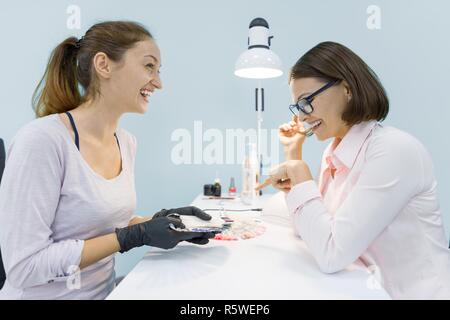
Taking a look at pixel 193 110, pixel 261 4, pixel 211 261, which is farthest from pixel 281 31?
pixel 211 261

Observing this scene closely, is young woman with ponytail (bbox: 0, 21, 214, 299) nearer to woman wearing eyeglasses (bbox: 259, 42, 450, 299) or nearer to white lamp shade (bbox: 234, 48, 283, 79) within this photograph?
woman wearing eyeglasses (bbox: 259, 42, 450, 299)

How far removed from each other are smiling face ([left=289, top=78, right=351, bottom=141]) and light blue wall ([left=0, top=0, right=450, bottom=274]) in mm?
1136

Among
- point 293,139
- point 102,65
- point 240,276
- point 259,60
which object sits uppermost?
point 259,60

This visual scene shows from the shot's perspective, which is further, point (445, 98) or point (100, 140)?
point (445, 98)

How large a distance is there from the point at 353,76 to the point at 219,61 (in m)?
1.33

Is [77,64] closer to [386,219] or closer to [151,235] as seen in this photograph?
[151,235]

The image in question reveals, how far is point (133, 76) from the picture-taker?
936mm

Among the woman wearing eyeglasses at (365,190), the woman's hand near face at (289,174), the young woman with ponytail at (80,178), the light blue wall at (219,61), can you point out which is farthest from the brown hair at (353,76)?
the light blue wall at (219,61)

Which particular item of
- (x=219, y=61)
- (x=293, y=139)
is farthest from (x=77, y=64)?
(x=219, y=61)

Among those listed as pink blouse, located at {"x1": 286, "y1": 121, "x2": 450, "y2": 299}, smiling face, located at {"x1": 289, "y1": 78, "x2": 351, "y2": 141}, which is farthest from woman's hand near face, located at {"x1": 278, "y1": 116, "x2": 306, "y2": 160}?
pink blouse, located at {"x1": 286, "y1": 121, "x2": 450, "y2": 299}

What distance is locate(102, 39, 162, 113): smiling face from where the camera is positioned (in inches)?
36.3

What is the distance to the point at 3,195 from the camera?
2.32ft

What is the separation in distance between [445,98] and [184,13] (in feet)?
5.50
